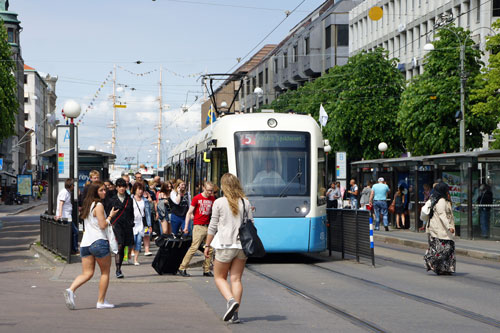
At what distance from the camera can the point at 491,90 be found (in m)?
42.1

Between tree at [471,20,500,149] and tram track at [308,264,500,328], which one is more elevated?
tree at [471,20,500,149]

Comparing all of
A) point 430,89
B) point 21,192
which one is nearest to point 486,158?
point 430,89

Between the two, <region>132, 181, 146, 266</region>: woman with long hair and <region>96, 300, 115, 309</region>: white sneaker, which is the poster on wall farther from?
<region>96, 300, 115, 309</region>: white sneaker

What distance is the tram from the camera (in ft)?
61.8

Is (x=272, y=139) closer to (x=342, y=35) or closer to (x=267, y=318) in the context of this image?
(x=267, y=318)

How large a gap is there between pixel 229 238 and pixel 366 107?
46860 millimetres

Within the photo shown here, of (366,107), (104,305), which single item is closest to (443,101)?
(366,107)

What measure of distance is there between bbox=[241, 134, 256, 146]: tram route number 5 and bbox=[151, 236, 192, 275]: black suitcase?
358 cm

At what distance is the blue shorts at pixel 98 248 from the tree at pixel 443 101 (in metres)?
35.2

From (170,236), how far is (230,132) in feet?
12.4

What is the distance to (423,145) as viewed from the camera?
155ft

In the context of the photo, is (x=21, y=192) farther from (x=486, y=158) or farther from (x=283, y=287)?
(x=283, y=287)

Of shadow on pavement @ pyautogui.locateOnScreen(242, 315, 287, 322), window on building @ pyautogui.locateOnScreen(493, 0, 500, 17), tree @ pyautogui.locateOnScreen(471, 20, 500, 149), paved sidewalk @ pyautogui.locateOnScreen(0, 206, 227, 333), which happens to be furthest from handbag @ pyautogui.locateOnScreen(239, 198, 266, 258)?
window on building @ pyautogui.locateOnScreen(493, 0, 500, 17)

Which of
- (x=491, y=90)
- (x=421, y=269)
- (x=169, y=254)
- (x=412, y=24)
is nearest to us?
(x=169, y=254)
